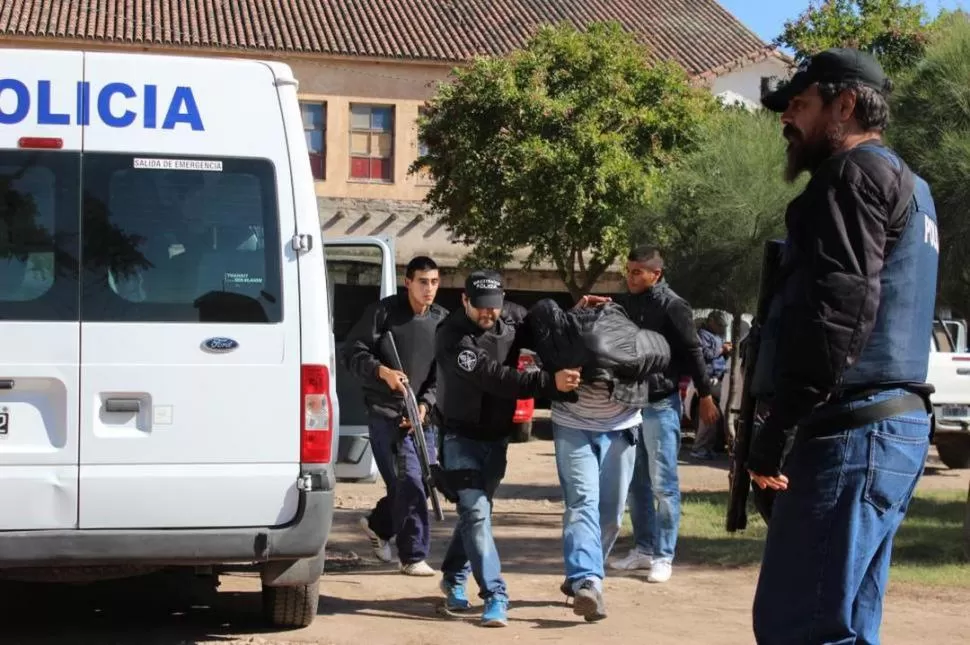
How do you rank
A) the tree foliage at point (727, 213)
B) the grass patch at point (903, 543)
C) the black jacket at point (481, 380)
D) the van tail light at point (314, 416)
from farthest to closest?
the tree foliage at point (727, 213) < the grass patch at point (903, 543) < the black jacket at point (481, 380) < the van tail light at point (314, 416)

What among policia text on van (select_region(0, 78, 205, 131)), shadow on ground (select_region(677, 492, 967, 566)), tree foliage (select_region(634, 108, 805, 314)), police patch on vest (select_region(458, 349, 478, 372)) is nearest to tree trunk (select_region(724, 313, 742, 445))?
tree foliage (select_region(634, 108, 805, 314))

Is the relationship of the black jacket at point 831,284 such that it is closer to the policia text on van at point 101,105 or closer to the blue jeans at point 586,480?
the policia text on van at point 101,105

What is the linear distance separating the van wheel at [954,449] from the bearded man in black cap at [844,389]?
13.8m

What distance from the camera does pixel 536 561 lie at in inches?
400

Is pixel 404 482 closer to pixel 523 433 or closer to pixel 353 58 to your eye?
pixel 523 433

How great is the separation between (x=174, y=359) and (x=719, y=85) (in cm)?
3377

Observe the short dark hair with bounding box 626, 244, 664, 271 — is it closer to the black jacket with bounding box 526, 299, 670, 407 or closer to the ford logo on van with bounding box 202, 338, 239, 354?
the black jacket with bounding box 526, 299, 670, 407

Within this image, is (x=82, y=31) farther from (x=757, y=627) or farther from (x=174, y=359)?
(x=757, y=627)

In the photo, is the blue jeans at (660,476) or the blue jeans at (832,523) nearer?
the blue jeans at (832,523)

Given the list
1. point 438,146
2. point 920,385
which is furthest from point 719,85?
point 920,385

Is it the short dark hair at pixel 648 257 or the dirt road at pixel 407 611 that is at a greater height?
the short dark hair at pixel 648 257

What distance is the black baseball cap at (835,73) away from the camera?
168 inches

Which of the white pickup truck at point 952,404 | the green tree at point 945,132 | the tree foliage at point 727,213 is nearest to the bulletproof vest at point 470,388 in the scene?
the green tree at point 945,132

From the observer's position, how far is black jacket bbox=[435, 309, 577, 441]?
7613mm
